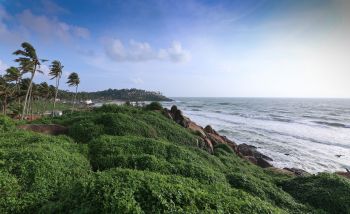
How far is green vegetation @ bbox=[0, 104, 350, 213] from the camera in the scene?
23.3 feet

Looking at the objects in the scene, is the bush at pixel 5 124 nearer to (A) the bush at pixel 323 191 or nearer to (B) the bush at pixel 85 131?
(B) the bush at pixel 85 131

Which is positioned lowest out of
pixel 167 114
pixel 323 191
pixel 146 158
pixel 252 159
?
pixel 252 159

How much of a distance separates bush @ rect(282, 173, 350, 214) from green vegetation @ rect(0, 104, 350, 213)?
4 centimetres

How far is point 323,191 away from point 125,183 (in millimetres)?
11108

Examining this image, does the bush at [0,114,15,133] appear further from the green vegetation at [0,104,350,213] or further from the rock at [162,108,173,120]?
the rock at [162,108,173,120]

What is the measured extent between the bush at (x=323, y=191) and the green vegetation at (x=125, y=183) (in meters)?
0.04

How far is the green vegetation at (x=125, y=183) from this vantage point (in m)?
7.09

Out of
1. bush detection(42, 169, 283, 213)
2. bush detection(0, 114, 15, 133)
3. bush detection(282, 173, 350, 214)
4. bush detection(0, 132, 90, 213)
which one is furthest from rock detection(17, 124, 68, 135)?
bush detection(282, 173, 350, 214)

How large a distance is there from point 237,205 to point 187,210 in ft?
7.15

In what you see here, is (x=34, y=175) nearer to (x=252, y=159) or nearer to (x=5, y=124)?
(x=5, y=124)

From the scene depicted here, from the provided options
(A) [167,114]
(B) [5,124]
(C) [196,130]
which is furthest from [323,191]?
(B) [5,124]

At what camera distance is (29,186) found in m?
8.42

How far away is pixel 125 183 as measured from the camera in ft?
25.2

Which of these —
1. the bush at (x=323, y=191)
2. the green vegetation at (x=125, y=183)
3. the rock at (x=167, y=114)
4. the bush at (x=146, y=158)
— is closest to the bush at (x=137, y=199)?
the green vegetation at (x=125, y=183)
